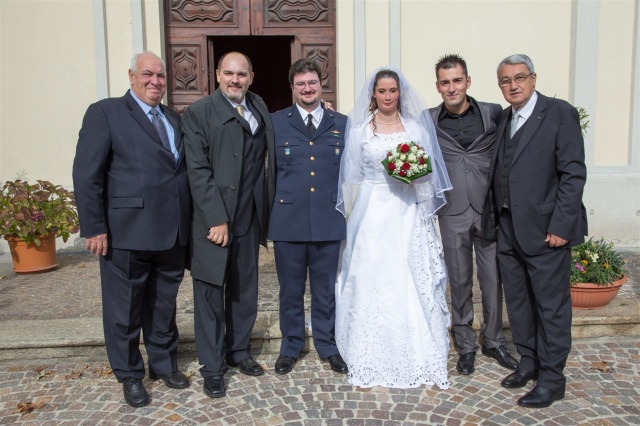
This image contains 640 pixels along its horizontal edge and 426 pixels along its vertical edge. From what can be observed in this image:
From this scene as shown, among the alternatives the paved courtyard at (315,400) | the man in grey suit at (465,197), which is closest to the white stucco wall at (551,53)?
the man in grey suit at (465,197)

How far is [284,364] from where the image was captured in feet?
13.7

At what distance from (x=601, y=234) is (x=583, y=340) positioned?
394 centimetres

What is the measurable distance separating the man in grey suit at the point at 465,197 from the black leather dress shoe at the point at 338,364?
0.83 meters

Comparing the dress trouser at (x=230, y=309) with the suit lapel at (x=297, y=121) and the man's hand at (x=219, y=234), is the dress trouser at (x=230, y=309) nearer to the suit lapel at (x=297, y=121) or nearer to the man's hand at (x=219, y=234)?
the man's hand at (x=219, y=234)

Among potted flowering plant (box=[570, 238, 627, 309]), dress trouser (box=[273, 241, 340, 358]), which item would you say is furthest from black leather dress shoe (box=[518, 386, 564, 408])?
potted flowering plant (box=[570, 238, 627, 309])

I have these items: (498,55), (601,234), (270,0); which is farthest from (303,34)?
(601,234)

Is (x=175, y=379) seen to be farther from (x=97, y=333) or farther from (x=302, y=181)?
(x=302, y=181)

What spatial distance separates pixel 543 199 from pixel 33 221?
580 centimetres

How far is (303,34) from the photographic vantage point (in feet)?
26.9

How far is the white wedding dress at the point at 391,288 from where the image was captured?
12.9ft

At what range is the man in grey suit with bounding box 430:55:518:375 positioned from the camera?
13.2 feet

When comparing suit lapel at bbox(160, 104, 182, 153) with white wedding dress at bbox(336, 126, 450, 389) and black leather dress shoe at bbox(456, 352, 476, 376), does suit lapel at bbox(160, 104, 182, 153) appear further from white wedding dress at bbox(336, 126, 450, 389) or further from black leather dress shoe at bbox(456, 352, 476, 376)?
black leather dress shoe at bbox(456, 352, 476, 376)

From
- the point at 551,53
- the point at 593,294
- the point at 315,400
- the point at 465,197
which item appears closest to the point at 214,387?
the point at 315,400

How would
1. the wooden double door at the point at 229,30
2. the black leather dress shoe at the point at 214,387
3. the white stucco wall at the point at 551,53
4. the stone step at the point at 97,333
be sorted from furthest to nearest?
the wooden double door at the point at 229,30, the white stucco wall at the point at 551,53, the stone step at the point at 97,333, the black leather dress shoe at the point at 214,387
